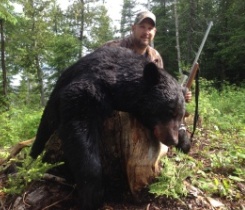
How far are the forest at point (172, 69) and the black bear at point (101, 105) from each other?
45cm

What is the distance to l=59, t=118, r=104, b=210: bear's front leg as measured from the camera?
2.68 metres

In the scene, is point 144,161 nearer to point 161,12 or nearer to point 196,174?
point 196,174

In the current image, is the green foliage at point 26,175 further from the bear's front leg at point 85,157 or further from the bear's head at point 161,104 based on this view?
the bear's head at point 161,104

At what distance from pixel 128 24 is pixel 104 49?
2857 cm

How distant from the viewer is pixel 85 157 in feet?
8.77

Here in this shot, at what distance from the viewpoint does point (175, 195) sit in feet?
9.32

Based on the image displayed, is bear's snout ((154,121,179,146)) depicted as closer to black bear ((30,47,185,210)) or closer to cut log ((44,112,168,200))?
black bear ((30,47,185,210))

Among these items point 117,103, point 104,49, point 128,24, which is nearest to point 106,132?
point 117,103

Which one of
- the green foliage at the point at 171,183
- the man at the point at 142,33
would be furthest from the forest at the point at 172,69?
the man at the point at 142,33

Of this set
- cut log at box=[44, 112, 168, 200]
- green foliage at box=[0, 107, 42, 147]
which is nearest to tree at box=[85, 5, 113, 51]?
green foliage at box=[0, 107, 42, 147]

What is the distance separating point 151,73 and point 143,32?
203 cm

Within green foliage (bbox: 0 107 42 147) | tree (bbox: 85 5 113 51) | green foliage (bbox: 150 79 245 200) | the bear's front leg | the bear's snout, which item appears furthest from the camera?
tree (bbox: 85 5 113 51)

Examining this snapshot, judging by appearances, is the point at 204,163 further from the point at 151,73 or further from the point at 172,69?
the point at 172,69

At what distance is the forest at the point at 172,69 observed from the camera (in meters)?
3.15
